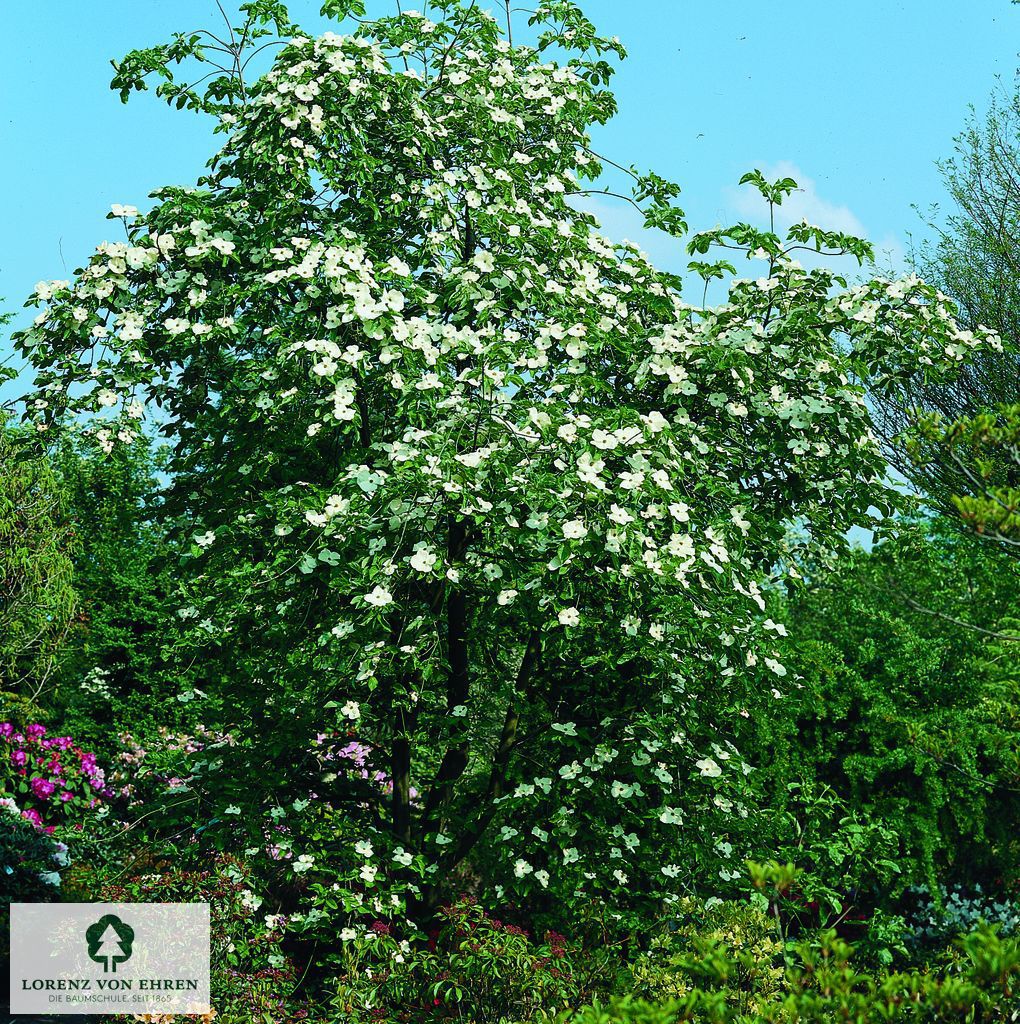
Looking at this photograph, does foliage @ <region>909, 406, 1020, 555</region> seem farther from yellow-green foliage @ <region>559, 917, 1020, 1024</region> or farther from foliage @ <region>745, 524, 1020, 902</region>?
foliage @ <region>745, 524, 1020, 902</region>

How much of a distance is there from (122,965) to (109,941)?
4.8 inches

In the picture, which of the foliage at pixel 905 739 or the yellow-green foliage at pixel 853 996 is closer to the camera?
the yellow-green foliage at pixel 853 996

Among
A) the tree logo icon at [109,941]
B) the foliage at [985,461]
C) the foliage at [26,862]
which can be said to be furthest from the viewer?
the foliage at [26,862]

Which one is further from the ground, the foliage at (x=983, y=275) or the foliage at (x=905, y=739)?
the foliage at (x=983, y=275)

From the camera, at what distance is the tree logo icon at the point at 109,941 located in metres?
4.21

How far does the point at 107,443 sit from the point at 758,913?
301 centimetres

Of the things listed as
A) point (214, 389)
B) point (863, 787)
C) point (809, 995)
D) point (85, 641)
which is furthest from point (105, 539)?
point (809, 995)

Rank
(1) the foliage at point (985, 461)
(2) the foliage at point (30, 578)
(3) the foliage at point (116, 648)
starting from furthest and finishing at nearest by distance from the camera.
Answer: (3) the foliage at point (116, 648)
(2) the foliage at point (30, 578)
(1) the foliage at point (985, 461)

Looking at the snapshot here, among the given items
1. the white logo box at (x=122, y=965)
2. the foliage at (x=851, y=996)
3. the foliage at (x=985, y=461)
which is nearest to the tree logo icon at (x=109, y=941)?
the white logo box at (x=122, y=965)

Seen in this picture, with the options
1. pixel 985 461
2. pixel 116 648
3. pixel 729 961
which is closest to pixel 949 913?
pixel 729 961

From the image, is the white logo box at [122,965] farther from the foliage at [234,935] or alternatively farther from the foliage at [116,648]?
the foliage at [116,648]

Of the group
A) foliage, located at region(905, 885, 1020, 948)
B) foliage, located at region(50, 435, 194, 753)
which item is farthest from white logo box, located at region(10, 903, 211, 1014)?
foliage, located at region(50, 435, 194, 753)

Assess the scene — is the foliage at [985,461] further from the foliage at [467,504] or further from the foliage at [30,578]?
the foliage at [30,578]

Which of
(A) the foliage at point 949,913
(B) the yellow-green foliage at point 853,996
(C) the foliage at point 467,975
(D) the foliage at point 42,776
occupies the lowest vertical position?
(A) the foliage at point 949,913
